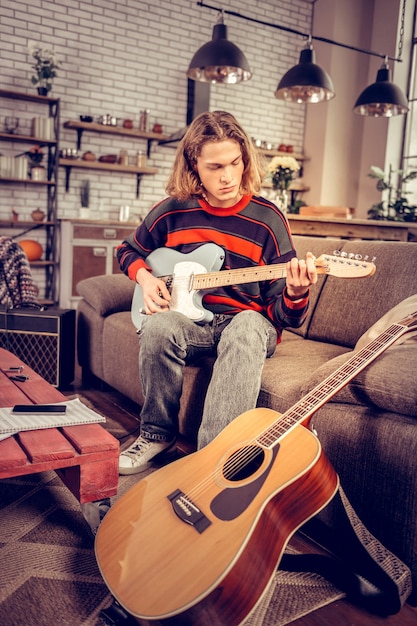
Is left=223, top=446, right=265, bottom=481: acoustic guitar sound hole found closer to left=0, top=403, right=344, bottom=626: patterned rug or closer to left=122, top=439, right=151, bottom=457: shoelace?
left=0, top=403, right=344, bottom=626: patterned rug

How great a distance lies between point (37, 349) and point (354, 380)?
5.84ft

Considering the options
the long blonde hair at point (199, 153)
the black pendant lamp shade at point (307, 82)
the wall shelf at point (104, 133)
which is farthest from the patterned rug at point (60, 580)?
the wall shelf at point (104, 133)

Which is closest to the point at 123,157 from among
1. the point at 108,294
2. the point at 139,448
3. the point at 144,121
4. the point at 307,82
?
the point at 144,121

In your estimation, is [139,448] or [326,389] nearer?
[326,389]

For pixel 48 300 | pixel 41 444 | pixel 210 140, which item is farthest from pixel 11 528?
pixel 48 300

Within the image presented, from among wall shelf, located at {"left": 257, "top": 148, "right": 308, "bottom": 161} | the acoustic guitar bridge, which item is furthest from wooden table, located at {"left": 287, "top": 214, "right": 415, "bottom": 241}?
wall shelf, located at {"left": 257, "top": 148, "right": 308, "bottom": 161}

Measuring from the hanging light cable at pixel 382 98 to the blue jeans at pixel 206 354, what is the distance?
3274 mm

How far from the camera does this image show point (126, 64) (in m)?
5.64

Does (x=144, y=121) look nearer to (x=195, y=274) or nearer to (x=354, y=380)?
(x=195, y=274)

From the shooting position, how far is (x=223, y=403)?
60.1 inches

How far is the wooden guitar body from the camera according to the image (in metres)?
0.93

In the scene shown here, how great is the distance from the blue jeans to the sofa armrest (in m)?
0.96

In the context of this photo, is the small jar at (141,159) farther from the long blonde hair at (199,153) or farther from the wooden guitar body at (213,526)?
the wooden guitar body at (213,526)

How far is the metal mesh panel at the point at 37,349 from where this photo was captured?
8.79 feet
